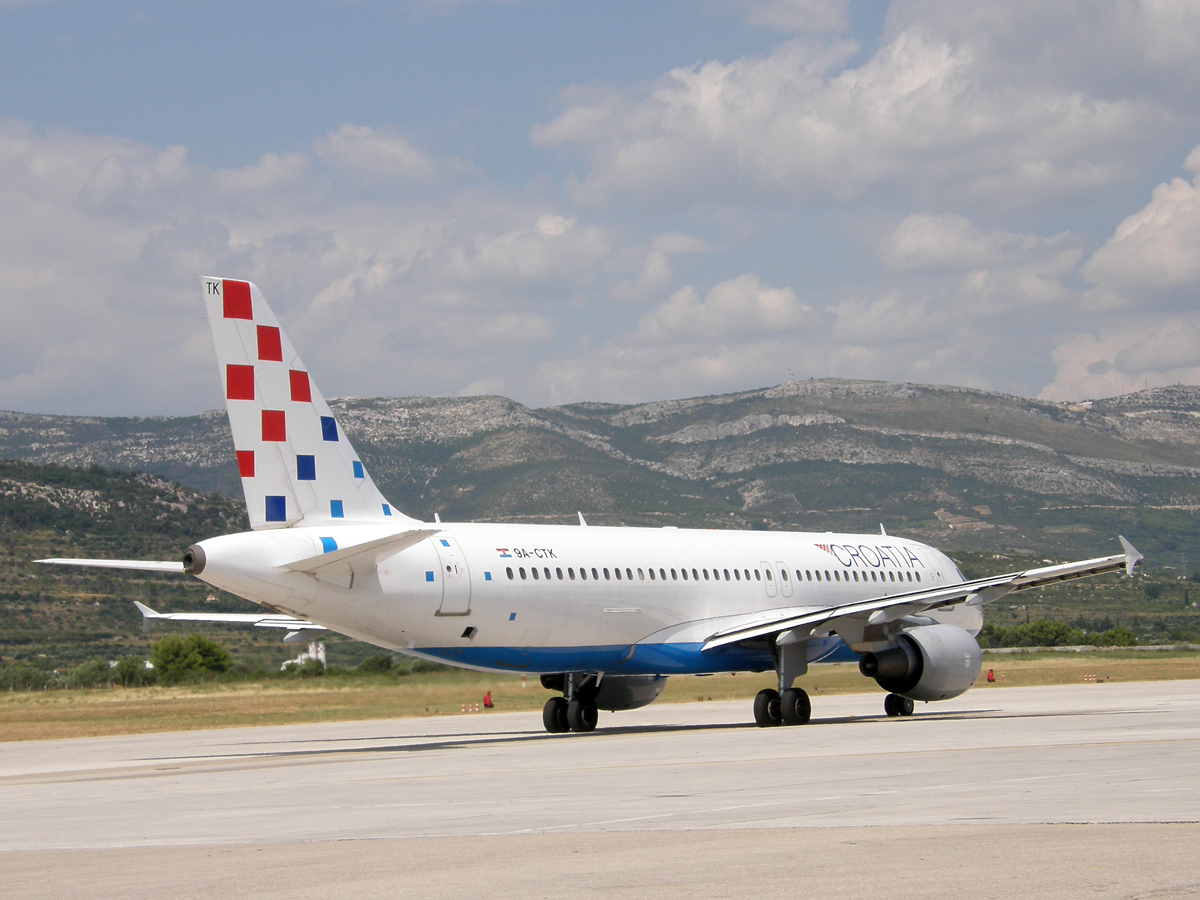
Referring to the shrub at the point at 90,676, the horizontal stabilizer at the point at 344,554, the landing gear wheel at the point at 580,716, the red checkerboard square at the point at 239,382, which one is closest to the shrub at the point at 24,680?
the shrub at the point at 90,676

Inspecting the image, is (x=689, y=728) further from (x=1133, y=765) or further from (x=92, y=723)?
(x=92, y=723)

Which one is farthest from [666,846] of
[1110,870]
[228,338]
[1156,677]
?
[1156,677]

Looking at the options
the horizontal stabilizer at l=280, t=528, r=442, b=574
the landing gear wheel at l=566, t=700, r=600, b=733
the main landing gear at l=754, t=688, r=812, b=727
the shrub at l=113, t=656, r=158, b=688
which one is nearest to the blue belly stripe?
the landing gear wheel at l=566, t=700, r=600, b=733

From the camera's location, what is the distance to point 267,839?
11.6 metres

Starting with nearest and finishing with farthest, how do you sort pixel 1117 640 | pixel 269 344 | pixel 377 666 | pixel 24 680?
1. pixel 269 344
2. pixel 377 666
3. pixel 24 680
4. pixel 1117 640

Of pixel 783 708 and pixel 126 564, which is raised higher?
pixel 126 564

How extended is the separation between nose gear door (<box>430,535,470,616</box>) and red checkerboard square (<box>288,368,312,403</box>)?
3.20 m

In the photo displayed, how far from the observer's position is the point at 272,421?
22688 mm

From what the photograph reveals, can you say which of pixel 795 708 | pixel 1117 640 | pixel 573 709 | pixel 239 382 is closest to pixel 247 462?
pixel 239 382

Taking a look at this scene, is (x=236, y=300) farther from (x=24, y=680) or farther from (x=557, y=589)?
(x=24, y=680)

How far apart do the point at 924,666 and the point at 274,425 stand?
13.8 metres

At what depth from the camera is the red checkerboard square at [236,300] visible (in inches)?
887

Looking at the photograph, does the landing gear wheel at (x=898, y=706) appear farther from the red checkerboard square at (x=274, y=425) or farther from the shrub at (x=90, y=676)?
the shrub at (x=90, y=676)

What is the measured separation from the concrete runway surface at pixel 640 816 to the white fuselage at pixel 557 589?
201 centimetres
